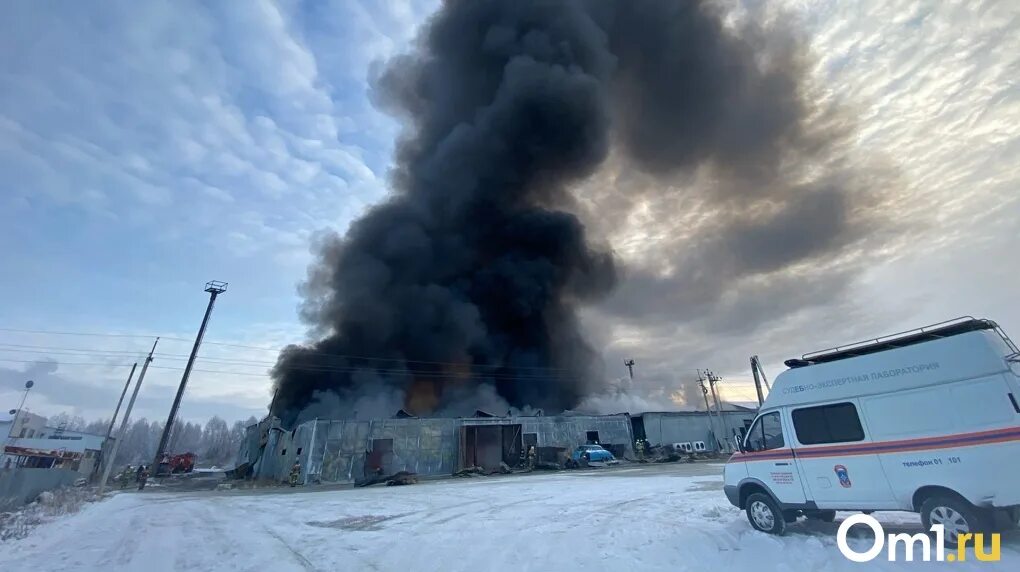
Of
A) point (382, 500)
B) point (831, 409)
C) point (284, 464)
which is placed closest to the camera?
point (831, 409)

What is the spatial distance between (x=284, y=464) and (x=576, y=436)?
21537 mm

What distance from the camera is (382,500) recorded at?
15.1 m

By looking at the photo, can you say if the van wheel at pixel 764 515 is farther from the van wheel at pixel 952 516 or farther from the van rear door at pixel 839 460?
the van wheel at pixel 952 516

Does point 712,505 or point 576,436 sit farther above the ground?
point 576,436

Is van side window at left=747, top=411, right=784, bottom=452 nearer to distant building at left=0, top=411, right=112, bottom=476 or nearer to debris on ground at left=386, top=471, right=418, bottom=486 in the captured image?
debris on ground at left=386, top=471, right=418, bottom=486

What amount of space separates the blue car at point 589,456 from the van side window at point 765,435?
26.3 metres

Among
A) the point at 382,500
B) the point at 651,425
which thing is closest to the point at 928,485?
the point at 382,500

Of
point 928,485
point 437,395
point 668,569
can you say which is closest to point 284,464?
point 437,395

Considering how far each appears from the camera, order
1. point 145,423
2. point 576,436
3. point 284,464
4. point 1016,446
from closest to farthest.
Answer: point 1016,446 < point 284,464 < point 576,436 < point 145,423

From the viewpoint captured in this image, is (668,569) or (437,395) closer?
(668,569)

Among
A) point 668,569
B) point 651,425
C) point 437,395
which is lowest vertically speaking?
point 668,569

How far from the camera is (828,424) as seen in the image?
687 cm

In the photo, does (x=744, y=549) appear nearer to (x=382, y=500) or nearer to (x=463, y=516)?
(x=463, y=516)

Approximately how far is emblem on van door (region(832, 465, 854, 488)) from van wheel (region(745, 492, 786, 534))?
3.53 ft
